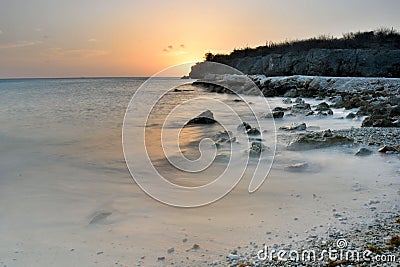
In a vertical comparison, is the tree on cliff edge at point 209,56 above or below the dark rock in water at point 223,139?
above

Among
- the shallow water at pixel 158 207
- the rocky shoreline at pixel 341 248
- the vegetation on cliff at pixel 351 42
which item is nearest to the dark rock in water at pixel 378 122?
the shallow water at pixel 158 207

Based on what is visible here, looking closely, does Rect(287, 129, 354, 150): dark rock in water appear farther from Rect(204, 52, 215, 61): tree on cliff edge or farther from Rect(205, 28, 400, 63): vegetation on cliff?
Rect(204, 52, 215, 61): tree on cliff edge

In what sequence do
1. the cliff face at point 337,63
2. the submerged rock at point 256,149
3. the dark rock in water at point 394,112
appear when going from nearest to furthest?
the submerged rock at point 256,149 < the dark rock in water at point 394,112 < the cliff face at point 337,63

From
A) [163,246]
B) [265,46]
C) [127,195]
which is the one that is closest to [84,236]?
[163,246]

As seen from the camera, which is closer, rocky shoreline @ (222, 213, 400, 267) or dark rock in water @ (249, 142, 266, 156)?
rocky shoreline @ (222, 213, 400, 267)

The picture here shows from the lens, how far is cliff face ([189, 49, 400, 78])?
2314cm

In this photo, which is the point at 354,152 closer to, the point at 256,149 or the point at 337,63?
the point at 256,149

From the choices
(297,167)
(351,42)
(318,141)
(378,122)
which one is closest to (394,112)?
(378,122)

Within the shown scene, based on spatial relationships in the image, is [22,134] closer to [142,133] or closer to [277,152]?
[142,133]

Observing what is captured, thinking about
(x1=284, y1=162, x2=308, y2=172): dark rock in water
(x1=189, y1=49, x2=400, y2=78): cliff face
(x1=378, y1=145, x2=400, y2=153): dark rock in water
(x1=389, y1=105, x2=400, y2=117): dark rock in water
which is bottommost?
(x1=284, y1=162, x2=308, y2=172): dark rock in water

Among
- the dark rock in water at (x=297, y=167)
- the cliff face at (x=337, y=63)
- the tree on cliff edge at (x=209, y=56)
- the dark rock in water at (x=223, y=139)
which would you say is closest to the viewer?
the dark rock in water at (x=297, y=167)

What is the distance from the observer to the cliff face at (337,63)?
23.1 meters

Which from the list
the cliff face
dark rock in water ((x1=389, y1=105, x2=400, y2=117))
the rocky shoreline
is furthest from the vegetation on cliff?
the rocky shoreline

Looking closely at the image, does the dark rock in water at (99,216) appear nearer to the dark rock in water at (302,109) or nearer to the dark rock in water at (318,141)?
the dark rock in water at (318,141)
